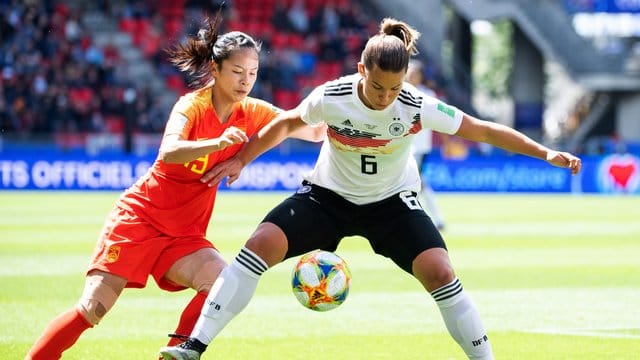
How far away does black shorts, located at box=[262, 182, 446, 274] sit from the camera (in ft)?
21.5

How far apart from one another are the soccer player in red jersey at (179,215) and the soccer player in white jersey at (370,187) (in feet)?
0.97

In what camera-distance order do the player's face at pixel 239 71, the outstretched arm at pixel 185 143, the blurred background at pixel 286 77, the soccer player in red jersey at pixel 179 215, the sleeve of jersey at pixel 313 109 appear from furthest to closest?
the blurred background at pixel 286 77, the player's face at pixel 239 71, the soccer player in red jersey at pixel 179 215, the sleeve of jersey at pixel 313 109, the outstretched arm at pixel 185 143

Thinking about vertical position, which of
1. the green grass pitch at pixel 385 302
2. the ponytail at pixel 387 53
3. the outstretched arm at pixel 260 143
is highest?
the ponytail at pixel 387 53

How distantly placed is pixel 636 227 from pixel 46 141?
53.6 ft

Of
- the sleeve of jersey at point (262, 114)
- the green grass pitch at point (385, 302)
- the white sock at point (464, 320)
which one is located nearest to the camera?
the white sock at point (464, 320)

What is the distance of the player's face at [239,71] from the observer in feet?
22.2

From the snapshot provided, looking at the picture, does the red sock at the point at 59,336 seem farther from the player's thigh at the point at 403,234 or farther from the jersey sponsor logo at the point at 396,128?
the jersey sponsor logo at the point at 396,128

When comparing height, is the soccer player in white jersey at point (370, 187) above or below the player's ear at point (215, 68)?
below

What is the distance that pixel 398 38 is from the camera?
6484 millimetres

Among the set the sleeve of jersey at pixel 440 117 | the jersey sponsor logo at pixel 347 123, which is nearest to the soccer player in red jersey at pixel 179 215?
the jersey sponsor logo at pixel 347 123

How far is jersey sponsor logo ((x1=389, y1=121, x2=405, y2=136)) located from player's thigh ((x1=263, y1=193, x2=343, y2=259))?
2.05 feet

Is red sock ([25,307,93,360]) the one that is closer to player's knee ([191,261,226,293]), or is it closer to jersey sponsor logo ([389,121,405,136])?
player's knee ([191,261,226,293])

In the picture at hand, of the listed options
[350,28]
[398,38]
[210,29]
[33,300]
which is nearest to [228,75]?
[210,29]

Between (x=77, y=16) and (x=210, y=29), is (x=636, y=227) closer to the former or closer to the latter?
(x=210, y=29)
